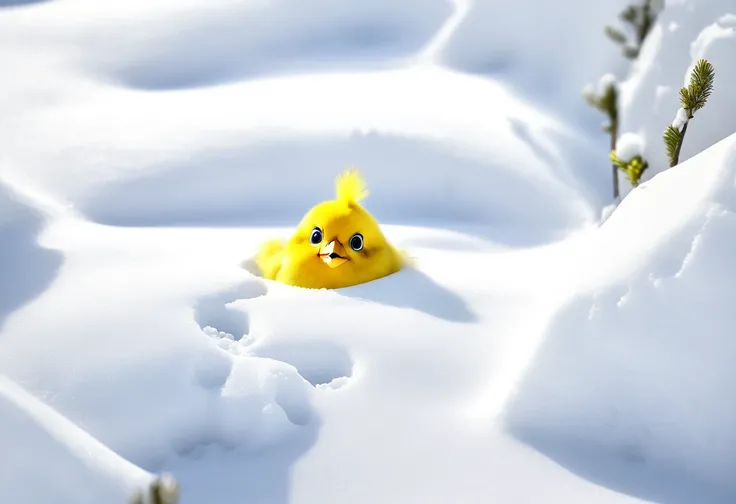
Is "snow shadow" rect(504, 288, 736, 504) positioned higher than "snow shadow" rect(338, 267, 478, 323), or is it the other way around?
"snow shadow" rect(338, 267, 478, 323)

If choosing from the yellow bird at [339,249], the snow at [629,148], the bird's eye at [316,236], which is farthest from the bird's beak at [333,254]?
the snow at [629,148]

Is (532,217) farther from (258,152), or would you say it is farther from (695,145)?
(258,152)

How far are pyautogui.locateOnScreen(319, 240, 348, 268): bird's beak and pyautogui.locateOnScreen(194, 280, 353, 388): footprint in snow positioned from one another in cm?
46

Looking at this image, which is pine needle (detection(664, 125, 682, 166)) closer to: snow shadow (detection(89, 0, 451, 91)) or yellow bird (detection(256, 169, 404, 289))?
yellow bird (detection(256, 169, 404, 289))

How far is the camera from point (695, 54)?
463 cm

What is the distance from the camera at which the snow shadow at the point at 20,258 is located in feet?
10.8

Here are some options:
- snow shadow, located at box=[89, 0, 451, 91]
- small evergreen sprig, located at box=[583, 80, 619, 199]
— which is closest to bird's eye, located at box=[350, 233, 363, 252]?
small evergreen sprig, located at box=[583, 80, 619, 199]

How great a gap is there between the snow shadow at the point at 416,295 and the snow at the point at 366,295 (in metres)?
0.02

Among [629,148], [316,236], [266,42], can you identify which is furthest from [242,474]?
[266,42]

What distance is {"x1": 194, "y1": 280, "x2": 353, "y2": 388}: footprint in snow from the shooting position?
280cm

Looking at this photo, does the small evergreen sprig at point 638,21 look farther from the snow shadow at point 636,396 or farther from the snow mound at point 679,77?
the snow shadow at point 636,396

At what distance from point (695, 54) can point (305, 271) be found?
2823 mm

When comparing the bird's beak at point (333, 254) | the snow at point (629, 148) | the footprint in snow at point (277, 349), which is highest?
the snow at point (629, 148)

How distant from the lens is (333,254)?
338 centimetres
